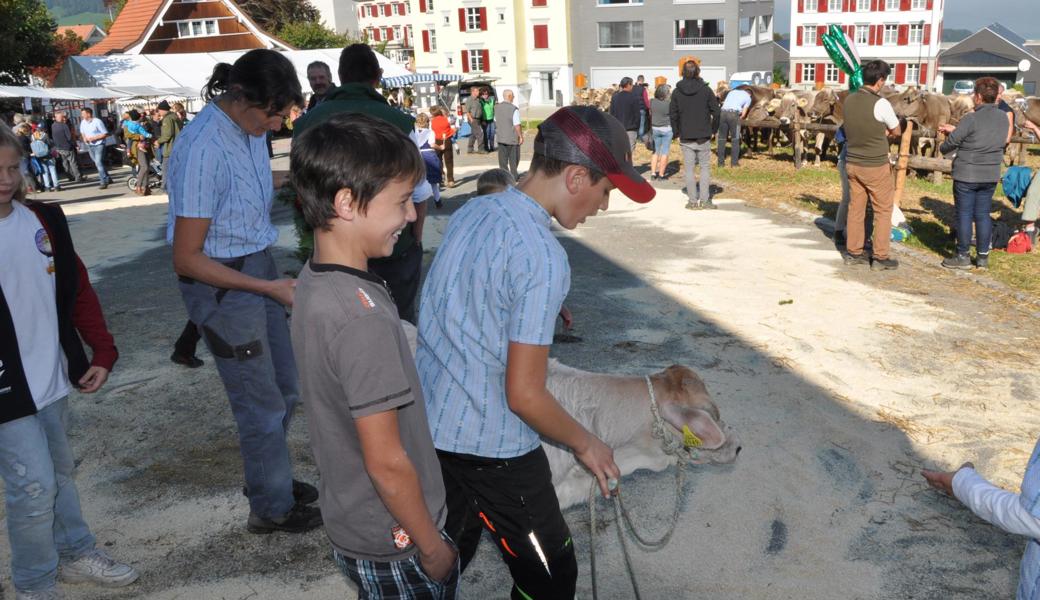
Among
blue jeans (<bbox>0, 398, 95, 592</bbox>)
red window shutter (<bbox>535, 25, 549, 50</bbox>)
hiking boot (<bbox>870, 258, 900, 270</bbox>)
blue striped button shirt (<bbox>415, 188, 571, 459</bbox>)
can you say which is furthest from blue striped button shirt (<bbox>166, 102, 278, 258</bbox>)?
red window shutter (<bbox>535, 25, 549, 50</bbox>)

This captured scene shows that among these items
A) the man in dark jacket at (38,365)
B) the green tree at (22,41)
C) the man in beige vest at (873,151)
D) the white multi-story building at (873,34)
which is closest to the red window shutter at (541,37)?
the white multi-story building at (873,34)

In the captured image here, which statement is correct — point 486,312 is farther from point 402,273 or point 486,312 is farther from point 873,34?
point 873,34

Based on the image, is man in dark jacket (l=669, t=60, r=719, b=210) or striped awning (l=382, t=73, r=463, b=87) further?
striped awning (l=382, t=73, r=463, b=87)

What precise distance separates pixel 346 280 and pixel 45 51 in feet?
146

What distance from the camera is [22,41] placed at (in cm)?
3534

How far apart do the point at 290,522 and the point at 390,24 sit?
85339 millimetres

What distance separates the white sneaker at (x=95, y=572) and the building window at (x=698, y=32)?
5978 cm

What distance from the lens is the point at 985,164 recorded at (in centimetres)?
823

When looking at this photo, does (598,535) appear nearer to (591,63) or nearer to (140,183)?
(140,183)

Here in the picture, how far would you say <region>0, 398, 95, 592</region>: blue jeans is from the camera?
300 cm

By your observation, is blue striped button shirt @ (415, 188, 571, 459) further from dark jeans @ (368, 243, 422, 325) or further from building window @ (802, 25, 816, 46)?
building window @ (802, 25, 816, 46)

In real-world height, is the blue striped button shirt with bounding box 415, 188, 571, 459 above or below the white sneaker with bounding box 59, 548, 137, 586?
above

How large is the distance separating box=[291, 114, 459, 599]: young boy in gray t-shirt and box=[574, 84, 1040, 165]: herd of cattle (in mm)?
13454

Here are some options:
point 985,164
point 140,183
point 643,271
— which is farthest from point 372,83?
point 140,183
